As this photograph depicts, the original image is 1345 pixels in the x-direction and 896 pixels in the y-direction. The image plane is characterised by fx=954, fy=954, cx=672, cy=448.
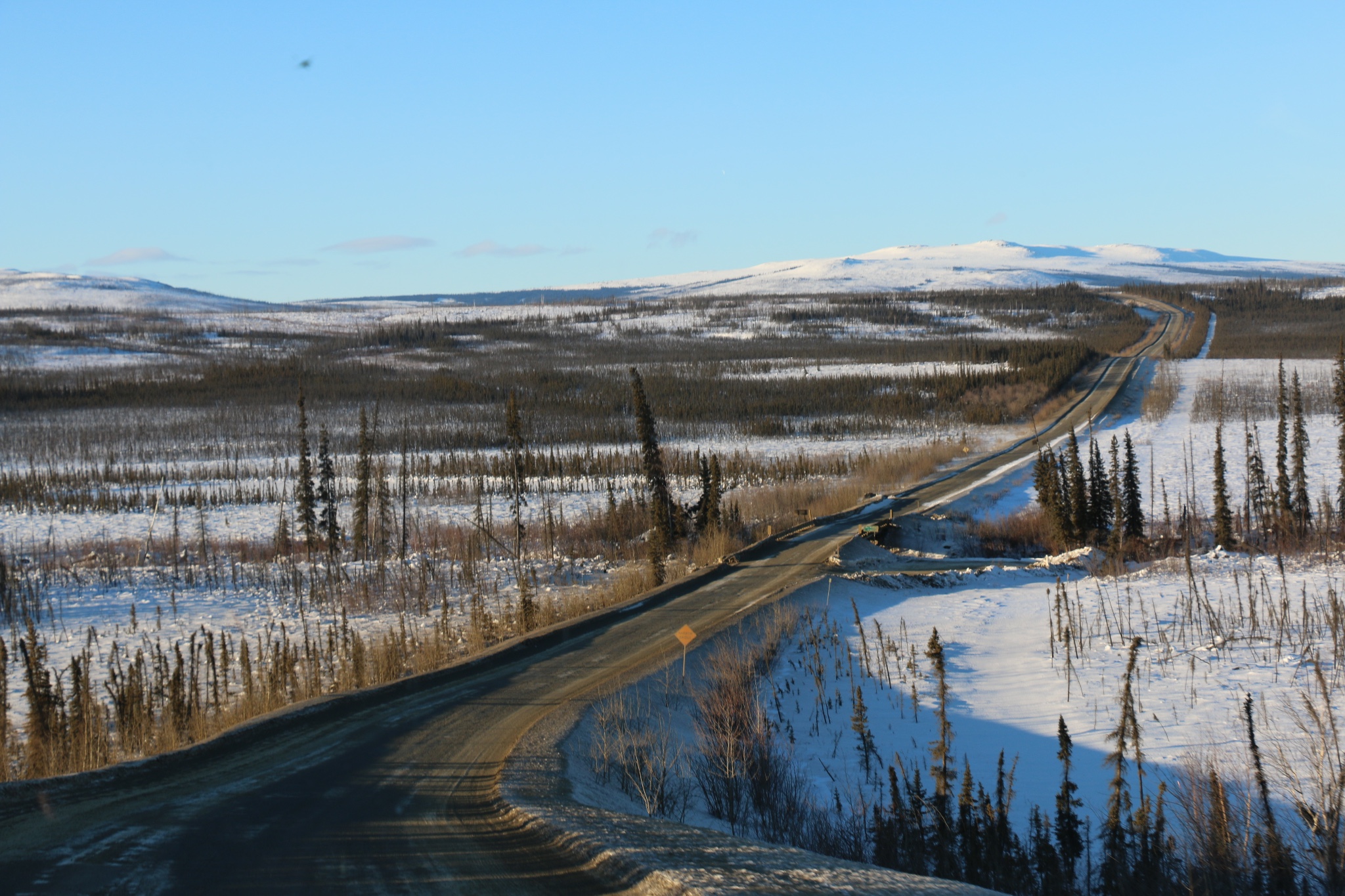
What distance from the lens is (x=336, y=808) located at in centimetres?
841

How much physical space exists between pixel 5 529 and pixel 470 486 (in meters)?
18.3

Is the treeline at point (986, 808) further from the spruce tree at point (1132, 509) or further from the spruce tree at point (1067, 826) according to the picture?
the spruce tree at point (1132, 509)

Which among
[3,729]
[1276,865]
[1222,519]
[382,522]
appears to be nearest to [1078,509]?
[1222,519]

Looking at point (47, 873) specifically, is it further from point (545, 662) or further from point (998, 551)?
point (998, 551)

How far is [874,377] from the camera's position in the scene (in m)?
87.2

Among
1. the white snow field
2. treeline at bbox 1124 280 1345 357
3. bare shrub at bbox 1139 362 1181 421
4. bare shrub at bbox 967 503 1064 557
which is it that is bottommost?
bare shrub at bbox 967 503 1064 557

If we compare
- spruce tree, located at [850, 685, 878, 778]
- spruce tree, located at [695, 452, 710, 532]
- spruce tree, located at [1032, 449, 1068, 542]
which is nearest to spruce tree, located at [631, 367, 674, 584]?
spruce tree, located at [695, 452, 710, 532]

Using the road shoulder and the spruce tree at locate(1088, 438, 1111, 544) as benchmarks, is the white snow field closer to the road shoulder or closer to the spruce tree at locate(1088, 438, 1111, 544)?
the road shoulder

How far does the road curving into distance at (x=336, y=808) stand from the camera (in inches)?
267

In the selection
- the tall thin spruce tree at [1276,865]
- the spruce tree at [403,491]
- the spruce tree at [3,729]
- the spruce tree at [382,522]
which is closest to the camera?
the tall thin spruce tree at [1276,865]

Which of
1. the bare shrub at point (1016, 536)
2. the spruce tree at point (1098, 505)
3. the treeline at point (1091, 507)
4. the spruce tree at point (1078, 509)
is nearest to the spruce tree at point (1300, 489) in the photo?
the treeline at point (1091, 507)

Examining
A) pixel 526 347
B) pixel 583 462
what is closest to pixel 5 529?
pixel 583 462

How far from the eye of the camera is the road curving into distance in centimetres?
678

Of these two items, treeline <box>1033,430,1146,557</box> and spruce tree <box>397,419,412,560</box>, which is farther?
treeline <box>1033,430,1146,557</box>
